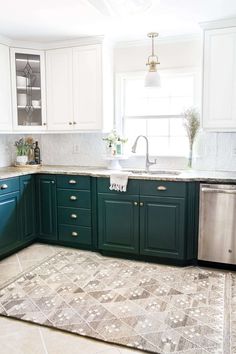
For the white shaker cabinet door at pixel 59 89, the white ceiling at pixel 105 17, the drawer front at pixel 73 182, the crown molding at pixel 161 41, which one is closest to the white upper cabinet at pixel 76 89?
the white shaker cabinet door at pixel 59 89

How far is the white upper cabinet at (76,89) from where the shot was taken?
12.1ft

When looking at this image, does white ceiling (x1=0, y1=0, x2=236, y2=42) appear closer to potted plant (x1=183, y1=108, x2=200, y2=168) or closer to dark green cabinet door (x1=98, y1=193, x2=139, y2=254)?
potted plant (x1=183, y1=108, x2=200, y2=168)

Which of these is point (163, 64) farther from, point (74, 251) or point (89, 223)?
point (74, 251)

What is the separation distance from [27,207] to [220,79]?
2.50 metres

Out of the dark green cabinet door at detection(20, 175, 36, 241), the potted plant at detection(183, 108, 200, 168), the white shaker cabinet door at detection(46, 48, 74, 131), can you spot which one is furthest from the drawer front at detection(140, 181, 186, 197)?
the dark green cabinet door at detection(20, 175, 36, 241)

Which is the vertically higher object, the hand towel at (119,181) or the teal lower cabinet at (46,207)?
the hand towel at (119,181)

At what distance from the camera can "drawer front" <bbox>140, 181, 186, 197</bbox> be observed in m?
3.16

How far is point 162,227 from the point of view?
129 inches

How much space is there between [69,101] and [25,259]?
6.11 ft

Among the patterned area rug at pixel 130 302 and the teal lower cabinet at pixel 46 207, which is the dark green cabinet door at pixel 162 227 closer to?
the patterned area rug at pixel 130 302

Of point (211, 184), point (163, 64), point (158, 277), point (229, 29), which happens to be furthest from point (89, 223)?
point (229, 29)

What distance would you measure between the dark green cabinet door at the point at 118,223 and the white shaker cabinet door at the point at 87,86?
906mm

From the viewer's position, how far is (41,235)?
12.8ft

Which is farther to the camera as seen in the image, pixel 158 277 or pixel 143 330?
pixel 158 277
